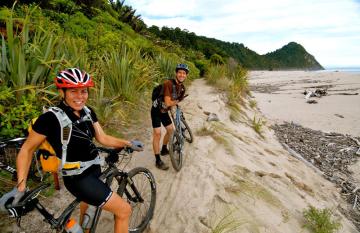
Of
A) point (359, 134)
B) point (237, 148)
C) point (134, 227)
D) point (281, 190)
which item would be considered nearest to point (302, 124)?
point (359, 134)

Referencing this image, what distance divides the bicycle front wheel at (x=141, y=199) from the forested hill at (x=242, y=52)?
22077mm

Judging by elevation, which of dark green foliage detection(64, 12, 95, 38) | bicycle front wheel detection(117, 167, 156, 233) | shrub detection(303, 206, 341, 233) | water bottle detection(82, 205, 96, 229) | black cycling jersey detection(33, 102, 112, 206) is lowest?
shrub detection(303, 206, 341, 233)

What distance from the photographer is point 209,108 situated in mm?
9875

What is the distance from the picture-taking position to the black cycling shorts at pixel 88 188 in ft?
8.01

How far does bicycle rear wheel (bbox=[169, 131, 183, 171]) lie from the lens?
4.85 metres

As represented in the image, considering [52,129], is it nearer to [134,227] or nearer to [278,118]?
[134,227]

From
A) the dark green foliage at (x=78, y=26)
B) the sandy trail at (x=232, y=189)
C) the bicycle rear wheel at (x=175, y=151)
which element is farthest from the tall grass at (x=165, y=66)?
the bicycle rear wheel at (x=175, y=151)

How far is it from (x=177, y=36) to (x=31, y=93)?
2832 centimetres

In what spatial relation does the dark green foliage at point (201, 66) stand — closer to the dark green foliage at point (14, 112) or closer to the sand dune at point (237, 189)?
the sand dune at point (237, 189)

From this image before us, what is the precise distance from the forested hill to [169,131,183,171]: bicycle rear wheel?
2063 centimetres

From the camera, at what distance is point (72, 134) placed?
2402 millimetres

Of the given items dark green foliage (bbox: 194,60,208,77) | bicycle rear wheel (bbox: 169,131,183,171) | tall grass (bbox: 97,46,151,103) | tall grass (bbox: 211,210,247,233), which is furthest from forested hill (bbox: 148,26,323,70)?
tall grass (bbox: 211,210,247,233)

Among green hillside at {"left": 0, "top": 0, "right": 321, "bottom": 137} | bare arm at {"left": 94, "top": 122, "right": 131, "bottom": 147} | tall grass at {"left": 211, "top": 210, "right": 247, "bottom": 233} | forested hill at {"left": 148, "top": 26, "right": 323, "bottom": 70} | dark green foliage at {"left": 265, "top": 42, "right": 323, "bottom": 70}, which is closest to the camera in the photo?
bare arm at {"left": 94, "top": 122, "right": 131, "bottom": 147}

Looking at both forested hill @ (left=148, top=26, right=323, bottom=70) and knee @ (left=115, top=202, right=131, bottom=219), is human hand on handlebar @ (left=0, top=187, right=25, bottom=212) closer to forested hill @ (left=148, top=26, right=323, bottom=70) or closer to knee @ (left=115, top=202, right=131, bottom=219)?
knee @ (left=115, top=202, right=131, bottom=219)
